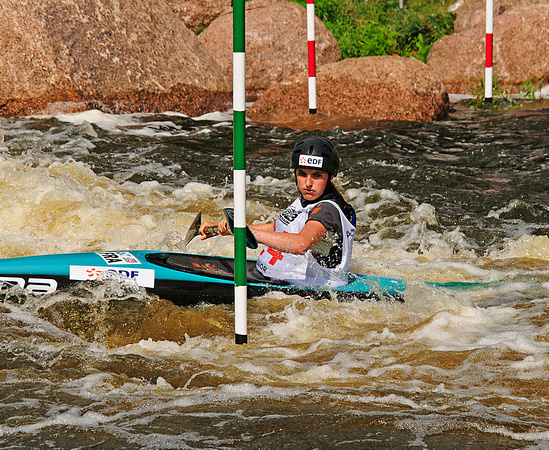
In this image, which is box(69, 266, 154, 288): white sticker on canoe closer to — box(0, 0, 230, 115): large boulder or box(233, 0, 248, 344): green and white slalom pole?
box(233, 0, 248, 344): green and white slalom pole

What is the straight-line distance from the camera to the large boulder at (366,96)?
29.7ft

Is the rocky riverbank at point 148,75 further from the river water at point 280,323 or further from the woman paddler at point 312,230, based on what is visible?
the woman paddler at point 312,230

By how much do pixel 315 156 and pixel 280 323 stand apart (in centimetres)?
92

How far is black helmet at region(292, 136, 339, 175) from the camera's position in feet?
11.3

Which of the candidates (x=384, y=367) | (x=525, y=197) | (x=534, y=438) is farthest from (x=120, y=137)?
(x=534, y=438)

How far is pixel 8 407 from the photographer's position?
2.38 meters

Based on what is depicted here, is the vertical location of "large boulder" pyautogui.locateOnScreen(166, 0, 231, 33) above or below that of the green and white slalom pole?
above

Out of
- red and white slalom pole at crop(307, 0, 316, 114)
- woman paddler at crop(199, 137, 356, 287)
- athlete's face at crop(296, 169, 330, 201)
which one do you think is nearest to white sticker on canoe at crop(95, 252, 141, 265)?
woman paddler at crop(199, 137, 356, 287)

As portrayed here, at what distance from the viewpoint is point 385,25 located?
13.6 metres

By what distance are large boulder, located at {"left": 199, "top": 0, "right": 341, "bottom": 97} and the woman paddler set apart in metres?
7.83

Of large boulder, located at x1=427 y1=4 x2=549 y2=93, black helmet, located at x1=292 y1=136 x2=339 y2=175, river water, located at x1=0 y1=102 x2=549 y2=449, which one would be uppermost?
large boulder, located at x1=427 y1=4 x2=549 y2=93

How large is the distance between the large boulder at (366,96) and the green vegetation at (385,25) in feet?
11.1

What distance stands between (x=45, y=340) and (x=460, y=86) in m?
10.1

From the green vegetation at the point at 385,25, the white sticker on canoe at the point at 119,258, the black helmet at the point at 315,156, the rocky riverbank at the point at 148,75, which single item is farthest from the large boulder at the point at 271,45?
the black helmet at the point at 315,156
